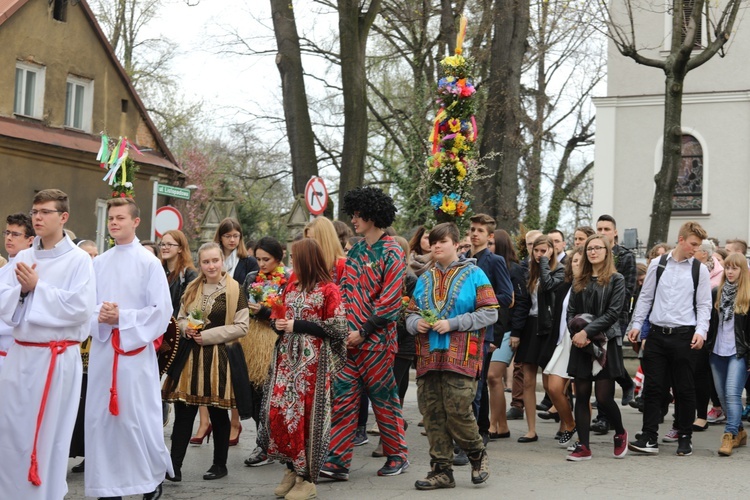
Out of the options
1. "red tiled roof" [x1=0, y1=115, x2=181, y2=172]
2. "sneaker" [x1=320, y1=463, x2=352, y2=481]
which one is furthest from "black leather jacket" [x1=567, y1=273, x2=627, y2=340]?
"red tiled roof" [x1=0, y1=115, x2=181, y2=172]

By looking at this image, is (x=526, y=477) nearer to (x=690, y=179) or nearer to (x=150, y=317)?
(x=150, y=317)

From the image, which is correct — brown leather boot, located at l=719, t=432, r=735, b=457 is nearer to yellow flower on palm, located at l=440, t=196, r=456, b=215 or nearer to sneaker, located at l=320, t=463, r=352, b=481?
yellow flower on palm, located at l=440, t=196, r=456, b=215

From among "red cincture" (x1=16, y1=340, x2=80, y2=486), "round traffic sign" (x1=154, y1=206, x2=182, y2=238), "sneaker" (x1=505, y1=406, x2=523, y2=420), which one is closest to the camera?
"red cincture" (x1=16, y1=340, x2=80, y2=486)

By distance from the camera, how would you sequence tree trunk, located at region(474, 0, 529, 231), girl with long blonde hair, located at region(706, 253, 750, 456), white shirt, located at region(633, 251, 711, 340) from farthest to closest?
tree trunk, located at region(474, 0, 529, 231), girl with long blonde hair, located at region(706, 253, 750, 456), white shirt, located at region(633, 251, 711, 340)

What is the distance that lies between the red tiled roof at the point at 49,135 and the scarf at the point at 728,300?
2033cm

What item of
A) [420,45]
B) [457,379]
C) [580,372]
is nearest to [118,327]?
[457,379]

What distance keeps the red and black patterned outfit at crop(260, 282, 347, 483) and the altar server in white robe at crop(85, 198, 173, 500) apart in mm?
878

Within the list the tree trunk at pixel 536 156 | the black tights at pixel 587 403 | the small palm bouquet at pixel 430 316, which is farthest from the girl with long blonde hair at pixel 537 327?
the tree trunk at pixel 536 156

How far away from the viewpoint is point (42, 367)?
6500 millimetres

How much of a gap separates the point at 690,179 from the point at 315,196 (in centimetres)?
1461

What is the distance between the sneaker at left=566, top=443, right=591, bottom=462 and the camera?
929 centimetres

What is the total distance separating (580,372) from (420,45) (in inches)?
812

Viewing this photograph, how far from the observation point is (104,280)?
711 cm

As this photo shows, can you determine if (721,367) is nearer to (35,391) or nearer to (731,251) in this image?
(731,251)
